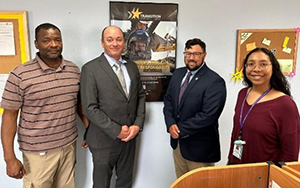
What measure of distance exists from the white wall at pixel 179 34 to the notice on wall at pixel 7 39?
0.45ft

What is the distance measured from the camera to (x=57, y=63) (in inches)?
68.4

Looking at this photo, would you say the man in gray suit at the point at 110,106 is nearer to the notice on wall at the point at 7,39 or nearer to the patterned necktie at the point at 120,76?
the patterned necktie at the point at 120,76

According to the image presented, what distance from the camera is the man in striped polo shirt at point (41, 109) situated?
1611 millimetres

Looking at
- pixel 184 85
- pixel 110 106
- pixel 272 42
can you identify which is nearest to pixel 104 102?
pixel 110 106

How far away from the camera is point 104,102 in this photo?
1810 millimetres

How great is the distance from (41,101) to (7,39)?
2.32ft

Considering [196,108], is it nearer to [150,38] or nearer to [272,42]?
[150,38]

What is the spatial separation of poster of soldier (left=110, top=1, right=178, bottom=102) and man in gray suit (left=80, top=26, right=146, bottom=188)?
24 cm

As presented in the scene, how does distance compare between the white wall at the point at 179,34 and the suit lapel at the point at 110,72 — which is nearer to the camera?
the suit lapel at the point at 110,72

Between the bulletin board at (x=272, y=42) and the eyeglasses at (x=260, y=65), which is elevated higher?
the bulletin board at (x=272, y=42)

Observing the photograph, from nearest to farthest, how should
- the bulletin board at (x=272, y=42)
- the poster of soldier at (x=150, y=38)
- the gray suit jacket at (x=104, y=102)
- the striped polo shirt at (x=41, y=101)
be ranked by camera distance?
the striped polo shirt at (x=41, y=101)
the gray suit jacket at (x=104, y=102)
the poster of soldier at (x=150, y=38)
the bulletin board at (x=272, y=42)

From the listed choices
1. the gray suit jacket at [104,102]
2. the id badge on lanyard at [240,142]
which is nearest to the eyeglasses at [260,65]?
the id badge on lanyard at [240,142]

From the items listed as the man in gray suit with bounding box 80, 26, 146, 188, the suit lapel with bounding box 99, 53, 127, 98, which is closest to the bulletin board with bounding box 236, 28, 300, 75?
the man in gray suit with bounding box 80, 26, 146, 188

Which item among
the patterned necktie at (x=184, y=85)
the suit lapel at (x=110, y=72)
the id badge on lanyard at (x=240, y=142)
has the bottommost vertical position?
the id badge on lanyard at (x=240, y=142)
